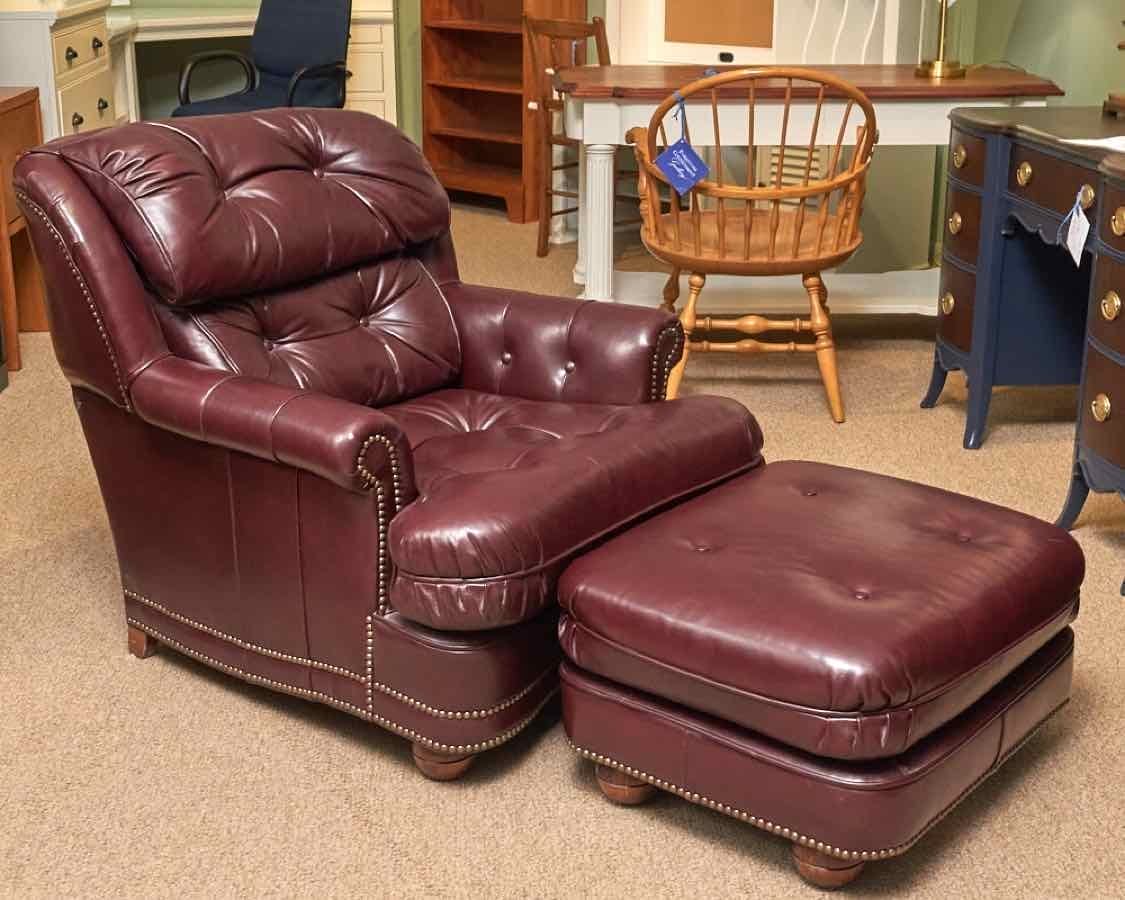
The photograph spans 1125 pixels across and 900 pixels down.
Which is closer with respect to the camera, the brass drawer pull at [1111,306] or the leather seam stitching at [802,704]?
the leather seam stitching at [802,704]

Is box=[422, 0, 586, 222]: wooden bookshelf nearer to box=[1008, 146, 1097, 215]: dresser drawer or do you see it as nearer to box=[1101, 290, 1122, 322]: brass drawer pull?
box=[1008, 146, 1097, 215]: dresser drawer

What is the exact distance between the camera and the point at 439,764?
222 centimetres

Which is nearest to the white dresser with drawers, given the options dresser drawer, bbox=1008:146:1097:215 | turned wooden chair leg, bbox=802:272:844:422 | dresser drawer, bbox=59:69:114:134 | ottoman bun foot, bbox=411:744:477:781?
dresser drawer, bbox=59:69:114:134

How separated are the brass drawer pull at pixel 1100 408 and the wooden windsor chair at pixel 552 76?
269 centimetres

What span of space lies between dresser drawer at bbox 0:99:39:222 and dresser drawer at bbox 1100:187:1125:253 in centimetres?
295

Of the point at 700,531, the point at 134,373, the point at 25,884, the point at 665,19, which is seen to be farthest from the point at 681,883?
the point at 665,19

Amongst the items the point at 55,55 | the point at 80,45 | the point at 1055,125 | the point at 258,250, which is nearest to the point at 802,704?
the point at 258,250

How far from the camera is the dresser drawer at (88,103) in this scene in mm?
4871

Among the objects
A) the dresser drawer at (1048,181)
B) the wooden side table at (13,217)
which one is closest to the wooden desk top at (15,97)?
the wooden side table at (13,217)

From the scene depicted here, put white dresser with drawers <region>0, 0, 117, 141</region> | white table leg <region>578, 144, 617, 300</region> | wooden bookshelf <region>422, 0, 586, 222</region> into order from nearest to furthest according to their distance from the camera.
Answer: white table leg <region>578, 144, 617, 300</region>, white dresser with drawers <region>0, 0, 117, 141</region>, wooden bookshelf <region>422, 0, 586, 222</region>

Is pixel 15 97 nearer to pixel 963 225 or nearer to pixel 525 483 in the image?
pixel 963 225

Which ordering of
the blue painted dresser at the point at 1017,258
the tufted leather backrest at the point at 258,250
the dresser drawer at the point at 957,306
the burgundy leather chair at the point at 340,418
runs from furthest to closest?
the dresser drawer at the point at 957,306
the blue painted dresser at the point at 1017,258
the tufted leather backrest at the point at 258,250
the burgundy leather chair at the point at 340,418

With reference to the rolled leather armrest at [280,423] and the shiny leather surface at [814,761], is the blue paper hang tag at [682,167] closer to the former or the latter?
the rolled leather armrest at [280,423]

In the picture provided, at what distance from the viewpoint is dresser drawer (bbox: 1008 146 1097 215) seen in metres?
3.12
